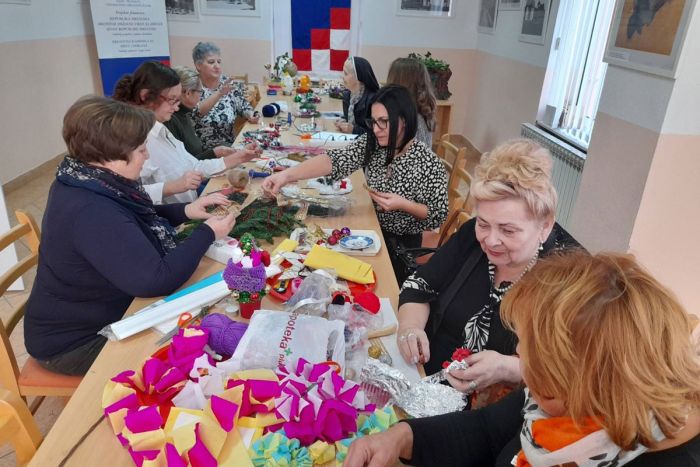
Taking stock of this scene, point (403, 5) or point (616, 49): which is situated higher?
point (403, 5)

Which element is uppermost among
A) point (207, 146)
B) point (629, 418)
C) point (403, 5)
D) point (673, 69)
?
point (403, 5)

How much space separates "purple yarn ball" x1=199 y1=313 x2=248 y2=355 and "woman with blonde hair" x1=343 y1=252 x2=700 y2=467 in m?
0.67

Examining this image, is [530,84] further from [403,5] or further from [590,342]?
[590,342]

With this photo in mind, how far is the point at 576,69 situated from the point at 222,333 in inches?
144

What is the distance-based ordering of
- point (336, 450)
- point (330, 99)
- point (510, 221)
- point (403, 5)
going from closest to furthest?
1. point (336, 450)
2. point (510, 221)
3. point (330, 99)
4. point (403, 5)

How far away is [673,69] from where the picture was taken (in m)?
2.05

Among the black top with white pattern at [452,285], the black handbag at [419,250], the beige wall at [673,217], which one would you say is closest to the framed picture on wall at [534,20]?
the beige wall at [673,217]

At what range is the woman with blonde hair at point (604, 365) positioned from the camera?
0.63 meters

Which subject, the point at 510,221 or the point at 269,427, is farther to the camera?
the point at 510,221

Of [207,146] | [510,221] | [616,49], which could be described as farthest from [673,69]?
[207,146]

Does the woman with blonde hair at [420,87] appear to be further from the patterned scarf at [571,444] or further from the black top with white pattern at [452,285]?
→ the patterned scarf at [571,444]

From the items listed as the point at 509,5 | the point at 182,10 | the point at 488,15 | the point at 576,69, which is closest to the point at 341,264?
the point at 576,69

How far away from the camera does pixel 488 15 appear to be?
18.4 feet

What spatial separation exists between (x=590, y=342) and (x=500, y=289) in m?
0.68
